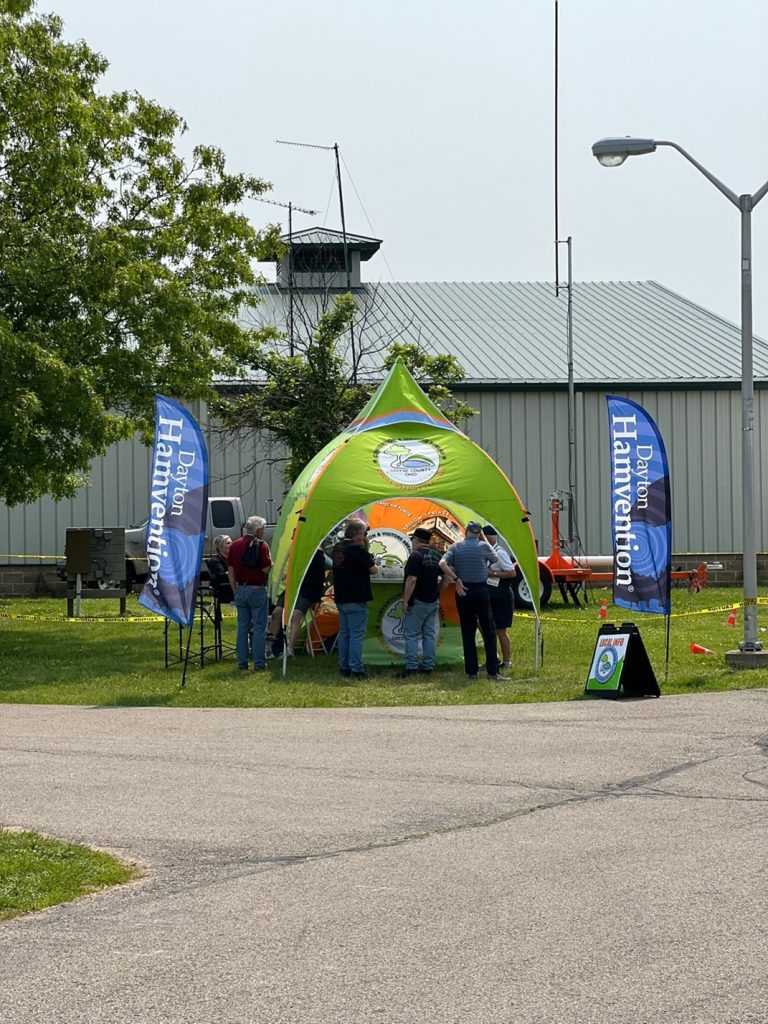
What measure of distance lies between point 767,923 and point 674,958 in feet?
2.25

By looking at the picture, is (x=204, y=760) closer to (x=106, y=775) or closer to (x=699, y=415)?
(x=106, y=775)

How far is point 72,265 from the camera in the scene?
66.9 ft

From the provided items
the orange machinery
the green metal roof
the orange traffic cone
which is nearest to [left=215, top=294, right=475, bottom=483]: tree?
the green metal roof

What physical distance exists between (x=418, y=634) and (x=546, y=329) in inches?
969

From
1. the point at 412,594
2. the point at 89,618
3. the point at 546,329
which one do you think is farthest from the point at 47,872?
the point at 546,329

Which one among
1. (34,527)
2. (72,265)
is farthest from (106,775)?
(34,527)

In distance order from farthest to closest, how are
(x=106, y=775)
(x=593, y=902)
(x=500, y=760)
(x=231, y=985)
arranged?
(x=500, y=760) < (x=106, y=775) < (x=593, y=902) < (x=231, y=985)

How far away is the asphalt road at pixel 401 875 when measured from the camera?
5.19m

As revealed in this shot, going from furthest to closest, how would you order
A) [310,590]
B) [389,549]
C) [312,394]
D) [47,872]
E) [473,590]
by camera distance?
[312,394] → [389,549] → [310,590] → [473,590] → [47,872]

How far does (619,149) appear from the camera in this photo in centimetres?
1656

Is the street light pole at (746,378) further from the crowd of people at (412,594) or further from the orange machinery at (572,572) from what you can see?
the orange machinery at (572,572)

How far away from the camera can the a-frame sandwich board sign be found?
14602 mm

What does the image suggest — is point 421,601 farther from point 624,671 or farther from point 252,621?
point 624,671

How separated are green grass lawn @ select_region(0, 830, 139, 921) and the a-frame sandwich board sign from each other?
7922 millimetres
